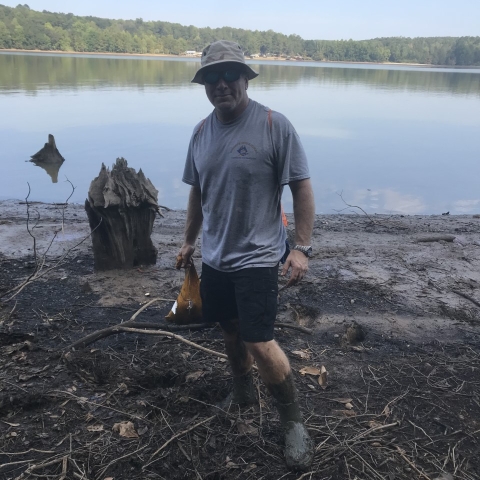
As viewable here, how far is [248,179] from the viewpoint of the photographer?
2.79 meters

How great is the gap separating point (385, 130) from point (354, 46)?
115 metres

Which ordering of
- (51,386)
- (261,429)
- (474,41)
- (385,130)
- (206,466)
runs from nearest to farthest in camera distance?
(206,466) < (261,429) < (51,386) < (385,130) < (474,41)

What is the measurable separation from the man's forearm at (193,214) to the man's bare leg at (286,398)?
3.32 feet

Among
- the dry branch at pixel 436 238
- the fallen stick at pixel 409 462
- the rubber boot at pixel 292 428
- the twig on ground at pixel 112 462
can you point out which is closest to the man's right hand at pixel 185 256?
the rubber boot at pixel 292 428

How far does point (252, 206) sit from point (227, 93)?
2.16 ft

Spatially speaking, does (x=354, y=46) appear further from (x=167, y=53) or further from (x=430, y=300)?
(x=430, y=300)

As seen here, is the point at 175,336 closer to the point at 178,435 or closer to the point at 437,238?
the point at 178,435

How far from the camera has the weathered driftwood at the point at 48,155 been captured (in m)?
15.4

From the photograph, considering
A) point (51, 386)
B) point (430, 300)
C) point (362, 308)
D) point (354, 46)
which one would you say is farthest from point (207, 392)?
point (354, 46)

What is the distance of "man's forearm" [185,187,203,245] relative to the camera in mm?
3389

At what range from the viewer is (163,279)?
5938 millimetres

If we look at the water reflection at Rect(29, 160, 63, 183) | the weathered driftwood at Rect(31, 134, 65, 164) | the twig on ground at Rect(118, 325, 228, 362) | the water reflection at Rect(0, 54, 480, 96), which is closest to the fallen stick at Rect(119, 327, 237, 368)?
the twig on ground at Rect(118, 325, 228, 362)

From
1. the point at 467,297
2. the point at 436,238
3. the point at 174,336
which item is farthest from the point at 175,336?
the point at 436,238

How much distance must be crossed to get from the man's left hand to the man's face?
88 cm
